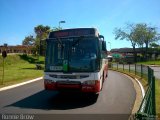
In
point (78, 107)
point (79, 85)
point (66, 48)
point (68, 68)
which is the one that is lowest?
point (78, 107)

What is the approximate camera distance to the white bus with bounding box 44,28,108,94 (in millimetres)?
11734

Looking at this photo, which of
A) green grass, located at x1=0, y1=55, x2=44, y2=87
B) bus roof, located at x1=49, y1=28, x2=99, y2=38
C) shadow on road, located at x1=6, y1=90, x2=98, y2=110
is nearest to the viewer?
shadow on road, located at x1=6, y1=90, x2=98, y2=110

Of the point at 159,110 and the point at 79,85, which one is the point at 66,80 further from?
the point at 159,110

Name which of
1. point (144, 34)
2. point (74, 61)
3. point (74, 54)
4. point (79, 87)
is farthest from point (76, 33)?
point (144, 34)

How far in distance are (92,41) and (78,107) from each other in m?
3.20

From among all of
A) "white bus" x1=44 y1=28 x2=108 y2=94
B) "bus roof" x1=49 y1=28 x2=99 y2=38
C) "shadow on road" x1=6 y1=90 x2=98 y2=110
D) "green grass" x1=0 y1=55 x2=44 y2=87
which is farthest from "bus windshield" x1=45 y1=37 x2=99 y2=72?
"green grass" x1=0 y1=55 x2=44 y2=87

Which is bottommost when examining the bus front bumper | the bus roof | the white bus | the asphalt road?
the asphalt road

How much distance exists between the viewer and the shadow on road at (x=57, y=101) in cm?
1093

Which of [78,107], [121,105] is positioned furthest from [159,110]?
[78,107]

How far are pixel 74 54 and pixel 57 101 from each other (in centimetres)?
235

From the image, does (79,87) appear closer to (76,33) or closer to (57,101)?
(57,101)

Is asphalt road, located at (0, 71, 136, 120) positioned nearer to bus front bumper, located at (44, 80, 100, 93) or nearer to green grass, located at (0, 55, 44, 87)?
bus front bumper, located at (44, 80, 100, 93)

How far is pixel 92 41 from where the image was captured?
12148 millimetres

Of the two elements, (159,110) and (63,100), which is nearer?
(159,110)
